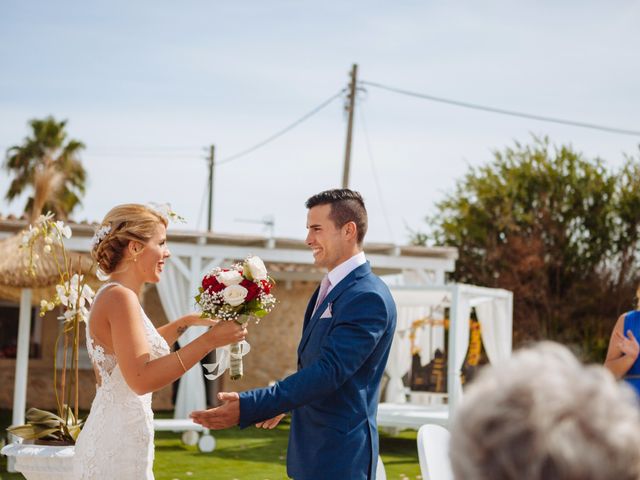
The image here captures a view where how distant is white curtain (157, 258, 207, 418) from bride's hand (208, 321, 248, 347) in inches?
406

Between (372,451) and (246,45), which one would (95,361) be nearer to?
(372,451)

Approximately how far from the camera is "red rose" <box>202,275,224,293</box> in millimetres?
3840

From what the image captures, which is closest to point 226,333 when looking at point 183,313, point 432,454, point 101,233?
point 101,233

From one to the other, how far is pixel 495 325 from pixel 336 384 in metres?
10.9

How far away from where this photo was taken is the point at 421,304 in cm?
1398

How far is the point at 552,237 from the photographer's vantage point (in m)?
25.1

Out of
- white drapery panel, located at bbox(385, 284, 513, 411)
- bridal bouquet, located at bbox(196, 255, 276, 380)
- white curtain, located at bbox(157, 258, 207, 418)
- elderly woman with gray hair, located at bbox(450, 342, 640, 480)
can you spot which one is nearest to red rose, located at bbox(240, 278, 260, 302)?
bridal bouquet, located at bbox(196, 255, 276, 380)

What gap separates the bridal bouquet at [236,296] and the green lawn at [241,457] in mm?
5812

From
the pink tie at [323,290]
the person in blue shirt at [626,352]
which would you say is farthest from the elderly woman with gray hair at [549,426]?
the person in blue shirt at [626,352]

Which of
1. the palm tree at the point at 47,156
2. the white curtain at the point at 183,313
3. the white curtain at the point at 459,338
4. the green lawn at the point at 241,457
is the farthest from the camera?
the palm tree at the point at 47,156

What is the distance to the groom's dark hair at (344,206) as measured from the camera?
143 inches

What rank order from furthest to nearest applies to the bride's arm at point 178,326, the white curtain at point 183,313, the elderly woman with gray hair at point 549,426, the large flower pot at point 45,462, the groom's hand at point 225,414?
the white curtain at point 183,313
the large flower pot at point 45,462
the bride's arm at point 178,326
the groom's hand at point 225,414
the elderly woman with gray hair at point 549,426

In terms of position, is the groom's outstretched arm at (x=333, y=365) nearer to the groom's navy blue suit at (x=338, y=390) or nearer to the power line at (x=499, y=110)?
the groom's navy blue suit at (x=338, y=390)

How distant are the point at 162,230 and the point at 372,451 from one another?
118cm
